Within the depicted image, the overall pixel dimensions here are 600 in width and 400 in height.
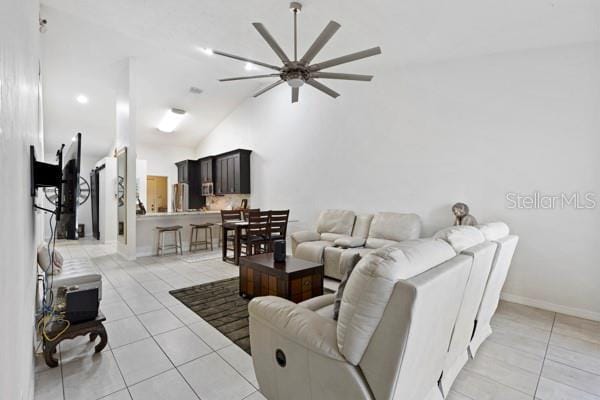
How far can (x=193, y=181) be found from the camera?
9.01 m

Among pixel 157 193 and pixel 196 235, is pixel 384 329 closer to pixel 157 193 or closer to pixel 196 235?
pixel 196 235

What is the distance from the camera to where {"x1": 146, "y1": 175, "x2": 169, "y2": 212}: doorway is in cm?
965

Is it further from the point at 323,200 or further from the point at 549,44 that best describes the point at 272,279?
the point at 549,44

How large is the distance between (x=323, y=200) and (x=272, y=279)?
2.90 m

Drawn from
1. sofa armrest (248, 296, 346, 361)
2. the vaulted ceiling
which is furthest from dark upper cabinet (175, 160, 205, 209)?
sofa armrest (248, 296, 346, 361)

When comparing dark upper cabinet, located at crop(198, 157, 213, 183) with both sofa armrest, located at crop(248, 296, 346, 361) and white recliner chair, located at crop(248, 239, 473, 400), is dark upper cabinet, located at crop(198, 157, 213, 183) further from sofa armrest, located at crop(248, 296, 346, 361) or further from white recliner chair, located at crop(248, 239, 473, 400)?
white recliner chair, located at crop(248, 239, 473, 400)

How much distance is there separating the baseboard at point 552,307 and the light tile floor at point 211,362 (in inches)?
4.3

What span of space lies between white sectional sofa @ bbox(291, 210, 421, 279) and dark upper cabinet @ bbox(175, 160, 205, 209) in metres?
5.39

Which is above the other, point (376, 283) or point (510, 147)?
point (510, 147)

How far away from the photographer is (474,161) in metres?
3.75

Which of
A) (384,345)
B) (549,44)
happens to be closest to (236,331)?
(384,345)

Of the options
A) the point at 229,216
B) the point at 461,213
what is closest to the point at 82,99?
the point at 229,216

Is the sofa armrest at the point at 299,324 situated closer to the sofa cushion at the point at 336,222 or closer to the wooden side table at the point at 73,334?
the wooden side table at the point at 73,334

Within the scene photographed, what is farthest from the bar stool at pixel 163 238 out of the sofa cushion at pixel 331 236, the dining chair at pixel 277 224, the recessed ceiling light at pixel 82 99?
the recessed ceiling light at pixel 82 99
